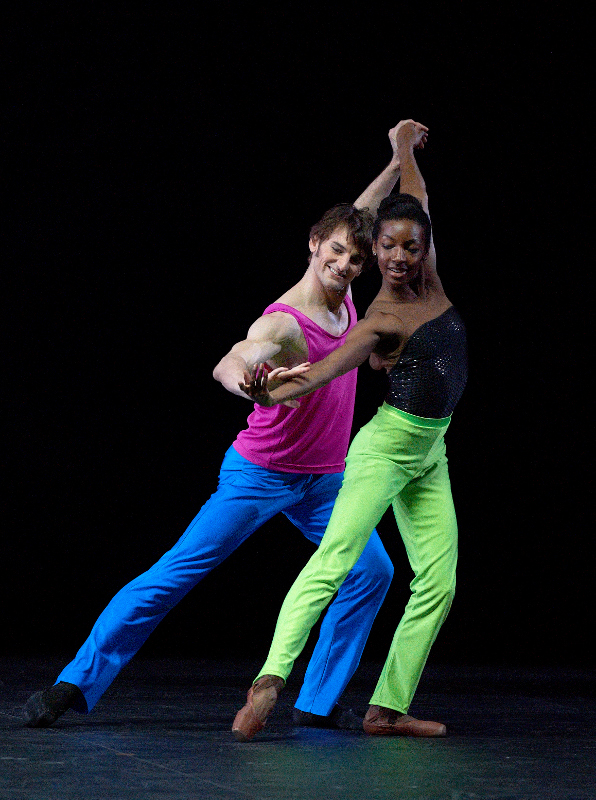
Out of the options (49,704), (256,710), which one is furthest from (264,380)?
(49,704)

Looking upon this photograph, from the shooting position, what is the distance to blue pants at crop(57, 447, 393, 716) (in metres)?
2.53

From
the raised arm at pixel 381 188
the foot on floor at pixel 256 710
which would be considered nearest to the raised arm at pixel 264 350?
the raised arm at pixel 381 188

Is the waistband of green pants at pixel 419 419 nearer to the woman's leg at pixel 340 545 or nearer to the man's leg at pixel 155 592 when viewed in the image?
the woman's leg at pixel 340 545

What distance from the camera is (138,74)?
4.40 meters

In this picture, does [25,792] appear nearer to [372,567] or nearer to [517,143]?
[372,567]

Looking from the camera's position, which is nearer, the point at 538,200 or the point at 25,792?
the point at 25,792

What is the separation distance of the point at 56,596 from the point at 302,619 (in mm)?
2234

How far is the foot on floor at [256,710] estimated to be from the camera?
224 centimetres

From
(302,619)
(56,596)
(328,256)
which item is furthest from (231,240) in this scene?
(302,619)

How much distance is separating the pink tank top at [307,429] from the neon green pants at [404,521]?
15cm

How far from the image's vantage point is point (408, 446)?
2432 mm

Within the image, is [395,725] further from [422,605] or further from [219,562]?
[219,562]

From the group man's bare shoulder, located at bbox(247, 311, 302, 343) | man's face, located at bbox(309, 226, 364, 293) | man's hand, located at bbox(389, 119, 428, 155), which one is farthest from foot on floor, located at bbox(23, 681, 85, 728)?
man's hand, located at bbox(389, 119, 428, 155)

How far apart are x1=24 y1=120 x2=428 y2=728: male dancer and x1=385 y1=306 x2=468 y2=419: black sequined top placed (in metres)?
0.22
